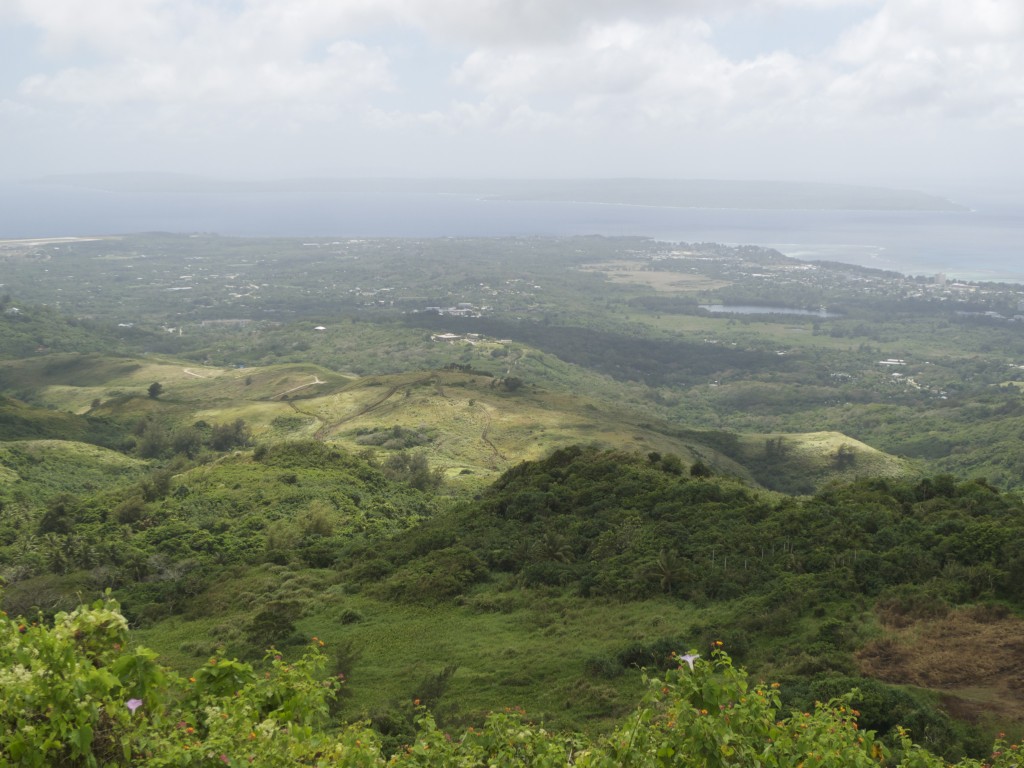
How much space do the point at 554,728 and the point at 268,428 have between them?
72579 mm

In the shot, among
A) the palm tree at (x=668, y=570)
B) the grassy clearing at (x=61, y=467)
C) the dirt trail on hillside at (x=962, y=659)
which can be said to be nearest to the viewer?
the dirt trail on hillside at (x=962, y=659)

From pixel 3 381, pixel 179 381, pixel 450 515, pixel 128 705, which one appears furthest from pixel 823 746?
pixel 3 381

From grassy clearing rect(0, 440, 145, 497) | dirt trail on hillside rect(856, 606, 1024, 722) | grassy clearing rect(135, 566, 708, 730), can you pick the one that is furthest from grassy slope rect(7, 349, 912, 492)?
dirt trail on hillside rect(856, 606, 1024, 722)

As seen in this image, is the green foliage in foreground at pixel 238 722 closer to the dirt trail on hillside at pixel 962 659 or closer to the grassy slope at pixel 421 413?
the dirt trail on hillside at pixel 962 659

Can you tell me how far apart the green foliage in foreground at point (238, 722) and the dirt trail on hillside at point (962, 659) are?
10.5 meters

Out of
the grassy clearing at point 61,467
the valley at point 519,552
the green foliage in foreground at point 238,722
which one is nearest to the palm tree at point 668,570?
the valley at point 519,552

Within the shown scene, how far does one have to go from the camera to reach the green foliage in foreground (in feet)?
23.9

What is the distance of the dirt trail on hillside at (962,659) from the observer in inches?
733

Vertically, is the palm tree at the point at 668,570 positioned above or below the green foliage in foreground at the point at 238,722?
below

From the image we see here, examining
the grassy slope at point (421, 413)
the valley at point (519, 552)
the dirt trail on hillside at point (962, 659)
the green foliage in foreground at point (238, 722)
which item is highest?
the green foliage in foreground at point (238, 722)

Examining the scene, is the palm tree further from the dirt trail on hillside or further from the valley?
the dirt trail on hillside

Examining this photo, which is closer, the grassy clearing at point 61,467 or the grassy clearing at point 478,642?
the grassy clearing at point 478,642

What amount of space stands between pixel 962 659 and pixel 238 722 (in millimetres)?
20177

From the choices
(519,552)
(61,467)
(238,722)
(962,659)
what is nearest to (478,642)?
(519,552)
